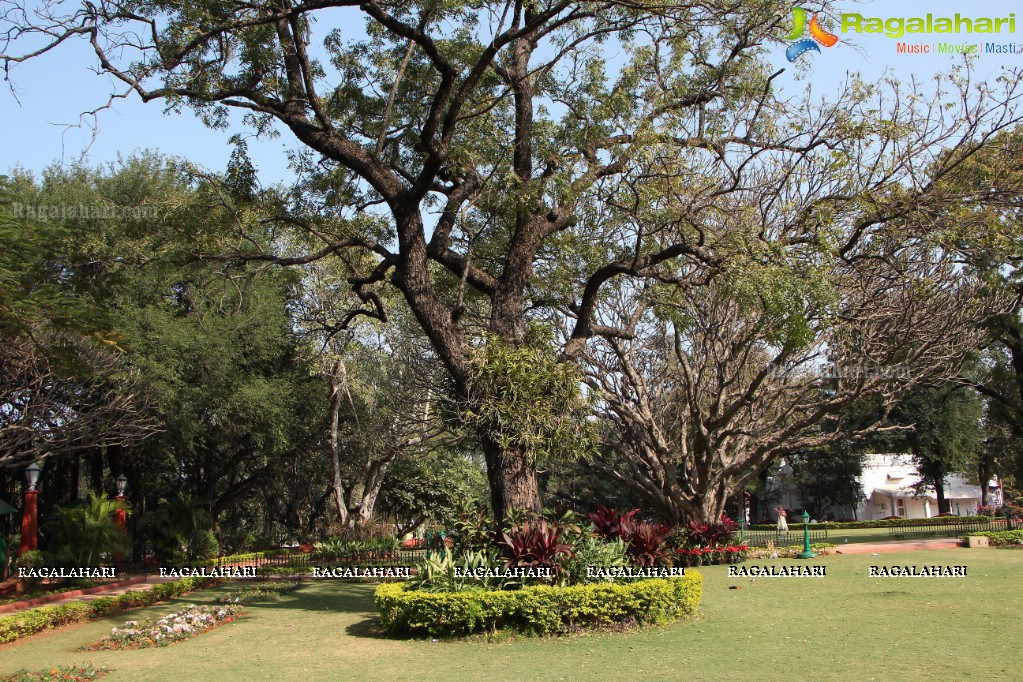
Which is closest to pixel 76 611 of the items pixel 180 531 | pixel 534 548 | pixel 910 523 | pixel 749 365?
pixel 534 548

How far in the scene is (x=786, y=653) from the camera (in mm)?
8055

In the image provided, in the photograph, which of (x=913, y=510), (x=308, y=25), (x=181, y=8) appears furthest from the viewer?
(x=913, y=510)

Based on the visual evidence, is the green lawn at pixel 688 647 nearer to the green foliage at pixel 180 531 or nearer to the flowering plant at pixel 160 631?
the flowering plant at pixel 160 631

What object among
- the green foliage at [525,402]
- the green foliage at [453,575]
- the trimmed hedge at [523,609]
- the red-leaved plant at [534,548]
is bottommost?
the trimmed hedge at [523,609]

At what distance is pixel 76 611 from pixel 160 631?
128 inches

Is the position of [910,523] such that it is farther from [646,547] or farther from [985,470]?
[646,547]

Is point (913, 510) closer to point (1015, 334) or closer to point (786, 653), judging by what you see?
point (1015, 334)

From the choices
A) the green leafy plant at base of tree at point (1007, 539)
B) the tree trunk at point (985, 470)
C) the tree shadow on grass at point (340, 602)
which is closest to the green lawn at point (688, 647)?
the tree shadow on grass at point (340, 602)

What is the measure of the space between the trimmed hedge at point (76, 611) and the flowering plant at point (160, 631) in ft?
5.03

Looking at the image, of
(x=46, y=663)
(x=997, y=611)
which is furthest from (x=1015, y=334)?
(x=46, y=663)

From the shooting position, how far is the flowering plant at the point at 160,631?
9.96 m

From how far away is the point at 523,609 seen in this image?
31.5 feet

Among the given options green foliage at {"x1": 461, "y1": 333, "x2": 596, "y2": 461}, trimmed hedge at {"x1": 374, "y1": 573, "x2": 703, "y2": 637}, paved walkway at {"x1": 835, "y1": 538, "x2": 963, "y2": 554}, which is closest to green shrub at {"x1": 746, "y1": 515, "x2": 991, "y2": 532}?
paved walkway at {"x1": 835, "y1": 538, "x2": 963, "y2": 554}

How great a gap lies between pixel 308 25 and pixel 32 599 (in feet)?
34.7
